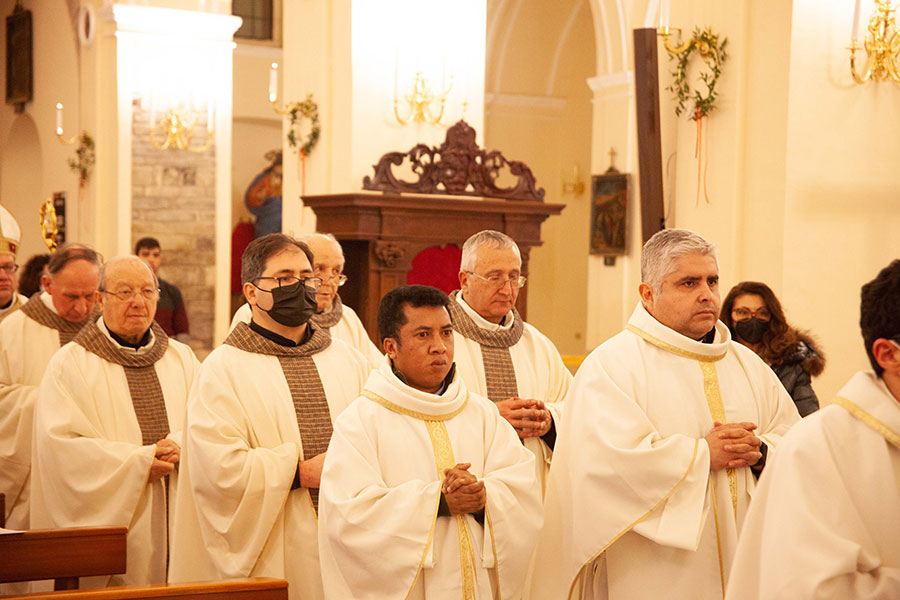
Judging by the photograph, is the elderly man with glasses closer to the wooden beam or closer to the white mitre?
the white mitre

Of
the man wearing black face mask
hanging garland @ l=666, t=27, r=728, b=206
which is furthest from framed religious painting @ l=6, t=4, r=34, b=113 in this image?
the man wearing black face mask

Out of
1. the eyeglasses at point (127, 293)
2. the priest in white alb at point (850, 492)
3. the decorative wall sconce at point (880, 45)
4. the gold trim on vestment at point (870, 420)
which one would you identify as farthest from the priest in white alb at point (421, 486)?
the decorative wall sconce at point (880, 45)

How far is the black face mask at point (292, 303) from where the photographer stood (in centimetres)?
432

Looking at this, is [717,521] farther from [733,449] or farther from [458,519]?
[458,519]

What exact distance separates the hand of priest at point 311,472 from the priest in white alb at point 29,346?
211 cm

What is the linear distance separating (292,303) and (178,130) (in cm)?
875

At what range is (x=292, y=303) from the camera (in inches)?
171

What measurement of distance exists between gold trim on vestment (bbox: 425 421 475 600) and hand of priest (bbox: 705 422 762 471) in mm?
852

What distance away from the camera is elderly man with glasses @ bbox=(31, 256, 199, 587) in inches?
188

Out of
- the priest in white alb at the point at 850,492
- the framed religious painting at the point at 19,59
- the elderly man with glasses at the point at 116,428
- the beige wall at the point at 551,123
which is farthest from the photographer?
the beige wall at the point at 551,123

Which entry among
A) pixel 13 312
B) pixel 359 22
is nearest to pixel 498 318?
pixel 13 312

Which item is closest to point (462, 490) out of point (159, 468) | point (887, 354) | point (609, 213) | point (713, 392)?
point (713, 392)

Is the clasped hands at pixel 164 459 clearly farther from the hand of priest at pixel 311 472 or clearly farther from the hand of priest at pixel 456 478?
the hand of priest at pixel 456 478

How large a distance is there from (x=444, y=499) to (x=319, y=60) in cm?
694
